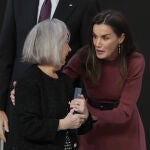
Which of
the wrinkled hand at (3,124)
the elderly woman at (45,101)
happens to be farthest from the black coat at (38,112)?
the wrinkled hand at (3,124)

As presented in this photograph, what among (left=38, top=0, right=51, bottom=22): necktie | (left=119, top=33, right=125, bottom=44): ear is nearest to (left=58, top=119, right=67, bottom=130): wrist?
(left=119, top=33, right=125, bottom=44): ear

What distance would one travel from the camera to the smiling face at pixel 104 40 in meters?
2.60

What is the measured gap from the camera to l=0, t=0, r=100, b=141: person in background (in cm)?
279

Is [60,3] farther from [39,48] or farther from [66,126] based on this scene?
[66,126]

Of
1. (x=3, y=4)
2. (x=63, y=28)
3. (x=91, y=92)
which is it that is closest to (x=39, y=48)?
(x=63, y=28)

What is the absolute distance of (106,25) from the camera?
2.62 meters

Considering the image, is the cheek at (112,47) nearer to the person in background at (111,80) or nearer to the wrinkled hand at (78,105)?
the person in background at (111,80)

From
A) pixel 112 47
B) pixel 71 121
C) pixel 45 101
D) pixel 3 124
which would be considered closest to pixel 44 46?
pixel 45 101

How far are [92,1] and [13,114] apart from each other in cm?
85

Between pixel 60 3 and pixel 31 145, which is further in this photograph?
pixel 60 3

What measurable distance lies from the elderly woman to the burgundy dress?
32 centimetres

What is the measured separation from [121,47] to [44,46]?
524mm

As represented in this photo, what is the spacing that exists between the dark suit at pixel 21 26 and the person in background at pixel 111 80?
0.46ft

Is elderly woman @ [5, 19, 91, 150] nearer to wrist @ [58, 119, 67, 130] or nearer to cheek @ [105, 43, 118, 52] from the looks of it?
wrist @ [58, 119, 67, 130]
